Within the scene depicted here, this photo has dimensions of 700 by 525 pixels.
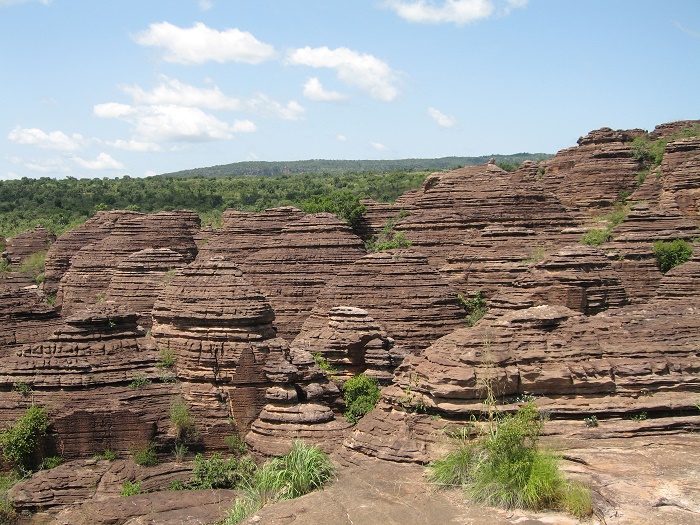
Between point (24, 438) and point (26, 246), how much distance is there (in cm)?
3924

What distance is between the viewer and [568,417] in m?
15.5

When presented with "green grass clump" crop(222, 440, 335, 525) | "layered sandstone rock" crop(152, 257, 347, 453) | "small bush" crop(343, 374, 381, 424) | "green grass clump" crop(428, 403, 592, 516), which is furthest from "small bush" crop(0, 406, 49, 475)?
"green grass clump" crop(428, 403, 592, 516)

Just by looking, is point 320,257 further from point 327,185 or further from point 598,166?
point 327,185

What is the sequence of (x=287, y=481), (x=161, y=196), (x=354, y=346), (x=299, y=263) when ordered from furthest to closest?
(x=161, y=196) → (x=299, y=263) → (x=354, y=346) → (x=287, y=481)

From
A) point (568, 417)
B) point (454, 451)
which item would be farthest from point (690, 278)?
point (454, 451)

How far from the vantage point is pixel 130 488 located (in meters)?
17.5

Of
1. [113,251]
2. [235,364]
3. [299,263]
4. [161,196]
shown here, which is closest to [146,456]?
[235,364]

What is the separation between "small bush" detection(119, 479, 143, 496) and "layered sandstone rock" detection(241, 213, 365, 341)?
455 inches

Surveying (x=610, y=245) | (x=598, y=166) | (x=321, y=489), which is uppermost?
(x=598, y=166)

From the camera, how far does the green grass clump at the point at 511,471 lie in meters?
11.7

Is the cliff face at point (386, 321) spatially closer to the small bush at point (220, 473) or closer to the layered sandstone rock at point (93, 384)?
the layered sandstone rock at point (93, 384)

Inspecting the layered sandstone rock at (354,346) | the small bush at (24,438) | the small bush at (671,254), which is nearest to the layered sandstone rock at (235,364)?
the layered sandstone rock at (354,346)

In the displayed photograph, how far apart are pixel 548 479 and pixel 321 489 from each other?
3.96 meters

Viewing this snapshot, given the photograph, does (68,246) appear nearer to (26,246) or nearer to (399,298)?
(26,246)
